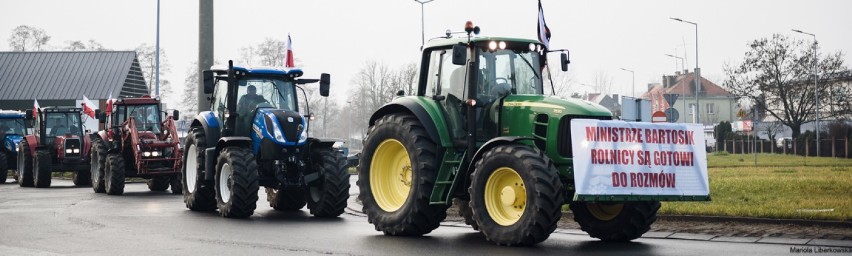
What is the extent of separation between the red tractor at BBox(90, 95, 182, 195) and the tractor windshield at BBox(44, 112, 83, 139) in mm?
3901

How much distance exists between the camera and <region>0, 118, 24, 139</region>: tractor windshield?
36.9 metres

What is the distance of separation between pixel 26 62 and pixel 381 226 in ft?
230

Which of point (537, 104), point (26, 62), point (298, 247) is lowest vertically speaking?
point (298, 247)

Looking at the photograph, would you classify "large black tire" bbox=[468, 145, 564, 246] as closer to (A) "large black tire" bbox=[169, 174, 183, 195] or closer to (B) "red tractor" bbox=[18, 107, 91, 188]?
(A) "large black tire" bbox=[169, 174, 183, 195]

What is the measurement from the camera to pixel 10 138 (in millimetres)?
36406

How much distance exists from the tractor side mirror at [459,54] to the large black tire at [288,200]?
7565 millimetres

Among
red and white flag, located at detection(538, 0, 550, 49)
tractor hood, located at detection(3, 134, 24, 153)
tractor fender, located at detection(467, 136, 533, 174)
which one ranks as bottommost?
tractor fender, located at detection(467, 136, 533, 174)

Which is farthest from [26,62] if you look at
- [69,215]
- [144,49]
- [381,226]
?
[381,226]

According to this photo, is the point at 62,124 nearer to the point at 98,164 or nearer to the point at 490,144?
the point at 98,164

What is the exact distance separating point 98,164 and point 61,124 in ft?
21.4

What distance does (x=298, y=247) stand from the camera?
13250mm

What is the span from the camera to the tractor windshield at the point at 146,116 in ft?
94.9

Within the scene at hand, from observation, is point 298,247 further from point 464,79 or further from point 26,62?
point 26,62

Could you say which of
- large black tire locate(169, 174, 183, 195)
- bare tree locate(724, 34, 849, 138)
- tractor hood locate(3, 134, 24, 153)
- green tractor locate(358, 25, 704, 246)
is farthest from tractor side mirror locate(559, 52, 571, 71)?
bare tree locate(724, 34, 849, 138)
